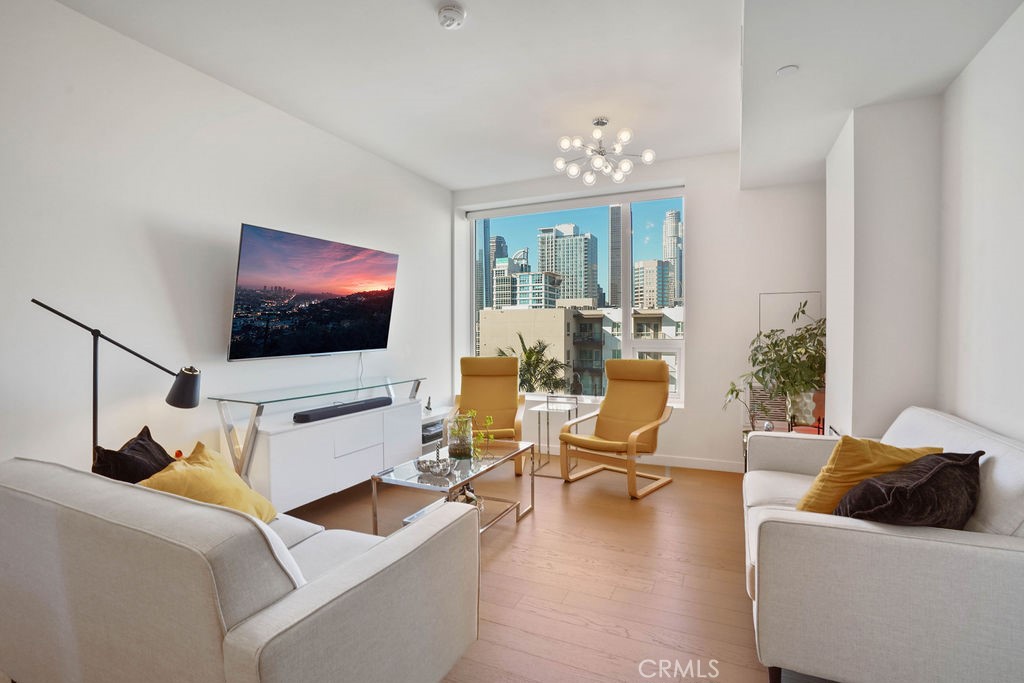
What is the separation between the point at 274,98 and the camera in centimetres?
343

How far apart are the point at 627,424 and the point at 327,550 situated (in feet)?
9.68

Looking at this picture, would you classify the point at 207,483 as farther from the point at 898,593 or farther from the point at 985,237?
the point at 985,237

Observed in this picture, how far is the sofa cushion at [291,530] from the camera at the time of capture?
2.00 metres

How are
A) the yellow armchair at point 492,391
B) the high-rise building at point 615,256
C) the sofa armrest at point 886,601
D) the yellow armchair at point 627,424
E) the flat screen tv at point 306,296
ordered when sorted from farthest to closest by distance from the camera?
the high-rise building at point 615,256 < the yellow armchair at point 492,391 < the yellow armchair at point 627,424 < the flat screen tv at point 306,296 < the sofa armrest at point 886,601

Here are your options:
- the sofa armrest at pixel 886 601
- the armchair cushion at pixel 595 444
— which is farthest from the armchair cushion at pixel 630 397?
the sofa armrest at pixel 886 601

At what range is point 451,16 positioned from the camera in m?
2.49

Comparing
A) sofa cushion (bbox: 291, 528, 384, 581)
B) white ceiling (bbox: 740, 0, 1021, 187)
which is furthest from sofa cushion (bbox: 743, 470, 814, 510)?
white ceiling (bbox: 740, 0, 1021, 187)

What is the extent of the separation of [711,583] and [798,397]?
83.5 inches

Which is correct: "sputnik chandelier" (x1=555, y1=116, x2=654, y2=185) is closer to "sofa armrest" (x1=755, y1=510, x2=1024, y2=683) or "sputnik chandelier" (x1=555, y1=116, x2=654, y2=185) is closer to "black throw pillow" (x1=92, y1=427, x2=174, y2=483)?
"sofa armrest" (x1=755, y1=510, x2=1024, y2=683)

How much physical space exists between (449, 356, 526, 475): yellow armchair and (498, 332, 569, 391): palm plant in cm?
86

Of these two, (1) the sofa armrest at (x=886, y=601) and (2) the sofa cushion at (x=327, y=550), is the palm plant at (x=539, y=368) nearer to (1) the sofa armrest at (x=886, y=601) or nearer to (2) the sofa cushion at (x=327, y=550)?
(2) the sofa cushion at (x=327, y=550)

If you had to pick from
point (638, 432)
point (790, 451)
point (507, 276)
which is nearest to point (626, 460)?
point (638, 432)

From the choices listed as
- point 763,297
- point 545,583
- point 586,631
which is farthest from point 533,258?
point 586,631

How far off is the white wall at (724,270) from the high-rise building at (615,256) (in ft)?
1.56
